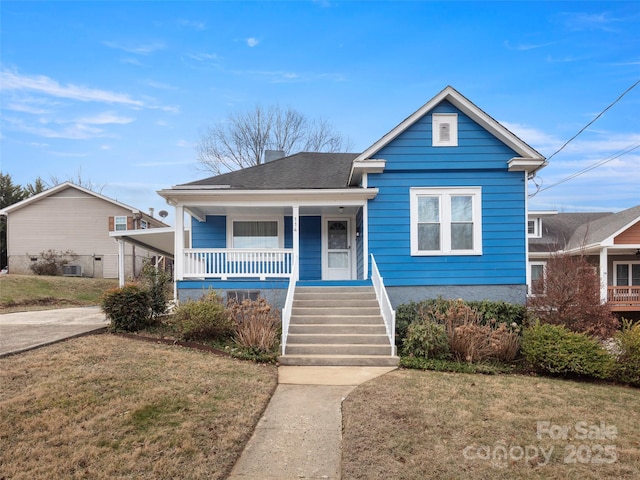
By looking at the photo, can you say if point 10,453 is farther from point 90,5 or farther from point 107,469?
point 90,5

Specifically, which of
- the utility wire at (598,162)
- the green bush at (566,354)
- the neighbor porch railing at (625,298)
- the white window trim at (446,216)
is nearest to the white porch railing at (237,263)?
the white window trim at (446,216)

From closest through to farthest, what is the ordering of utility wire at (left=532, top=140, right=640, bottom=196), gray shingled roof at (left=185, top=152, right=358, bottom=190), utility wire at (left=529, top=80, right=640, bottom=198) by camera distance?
1. utility wire at (left=529, top=80, right=640, bottom=198)
2. gray shingled roof at (left=185, top=152, right=358, bottom=190)
3. utility wire at (left=532, top=140, right=640, bottom=196)

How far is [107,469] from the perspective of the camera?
11.9ft

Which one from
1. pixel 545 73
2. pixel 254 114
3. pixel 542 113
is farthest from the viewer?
pixel 254 114

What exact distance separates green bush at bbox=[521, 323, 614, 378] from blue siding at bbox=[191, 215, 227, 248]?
9.30m

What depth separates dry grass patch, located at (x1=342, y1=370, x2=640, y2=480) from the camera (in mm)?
3848

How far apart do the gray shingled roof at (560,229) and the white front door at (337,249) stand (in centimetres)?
1141

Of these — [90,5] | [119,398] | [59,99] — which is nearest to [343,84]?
[90,5]

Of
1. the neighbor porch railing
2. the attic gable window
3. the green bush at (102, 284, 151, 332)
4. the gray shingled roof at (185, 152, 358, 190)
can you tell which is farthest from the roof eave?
the neighbor porch railing

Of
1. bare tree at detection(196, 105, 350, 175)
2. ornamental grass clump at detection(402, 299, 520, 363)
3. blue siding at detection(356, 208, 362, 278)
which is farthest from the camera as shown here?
bare tree at detection(196, 105, 350, 175)

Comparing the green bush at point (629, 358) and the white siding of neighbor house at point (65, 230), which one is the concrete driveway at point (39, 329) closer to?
the green bush at point (629, 358)

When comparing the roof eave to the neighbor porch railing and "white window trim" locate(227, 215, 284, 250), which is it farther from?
the neighbor porch railing

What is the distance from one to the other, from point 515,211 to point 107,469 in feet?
35.4

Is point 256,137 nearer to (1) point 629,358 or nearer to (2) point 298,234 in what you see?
(2) point 298,234
